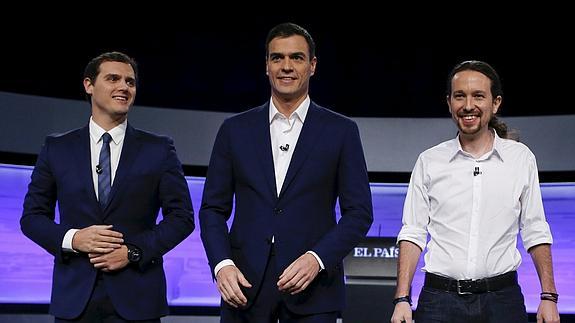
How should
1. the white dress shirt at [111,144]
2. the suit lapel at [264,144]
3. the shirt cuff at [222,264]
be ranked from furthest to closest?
the white dress shirt at [111,144]
the suit lapel at [264,144]
the shirt cuff at [222,264]

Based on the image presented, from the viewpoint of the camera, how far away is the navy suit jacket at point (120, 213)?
8.79ft

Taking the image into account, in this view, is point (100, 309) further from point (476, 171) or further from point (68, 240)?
point (476, 171)

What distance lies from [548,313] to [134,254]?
1.50 m

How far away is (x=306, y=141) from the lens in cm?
257

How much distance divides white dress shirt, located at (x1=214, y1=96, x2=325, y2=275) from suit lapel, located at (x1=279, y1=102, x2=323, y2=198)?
0.03m

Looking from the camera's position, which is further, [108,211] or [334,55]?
[334,55]

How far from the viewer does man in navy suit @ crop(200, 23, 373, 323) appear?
242 cm

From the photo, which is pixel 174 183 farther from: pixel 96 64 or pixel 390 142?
pixel 390 142

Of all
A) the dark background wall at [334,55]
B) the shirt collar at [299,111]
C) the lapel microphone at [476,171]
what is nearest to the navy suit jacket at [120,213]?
the shirt collar at [299,111]

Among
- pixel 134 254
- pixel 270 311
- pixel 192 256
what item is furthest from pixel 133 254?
pixel 192 256

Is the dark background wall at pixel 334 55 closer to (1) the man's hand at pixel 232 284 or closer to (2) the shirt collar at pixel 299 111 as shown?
(2) the shirt collar at pixel 299 111

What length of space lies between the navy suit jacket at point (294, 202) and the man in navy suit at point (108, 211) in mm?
305

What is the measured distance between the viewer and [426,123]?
6805 mm

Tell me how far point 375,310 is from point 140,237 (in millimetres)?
2704
